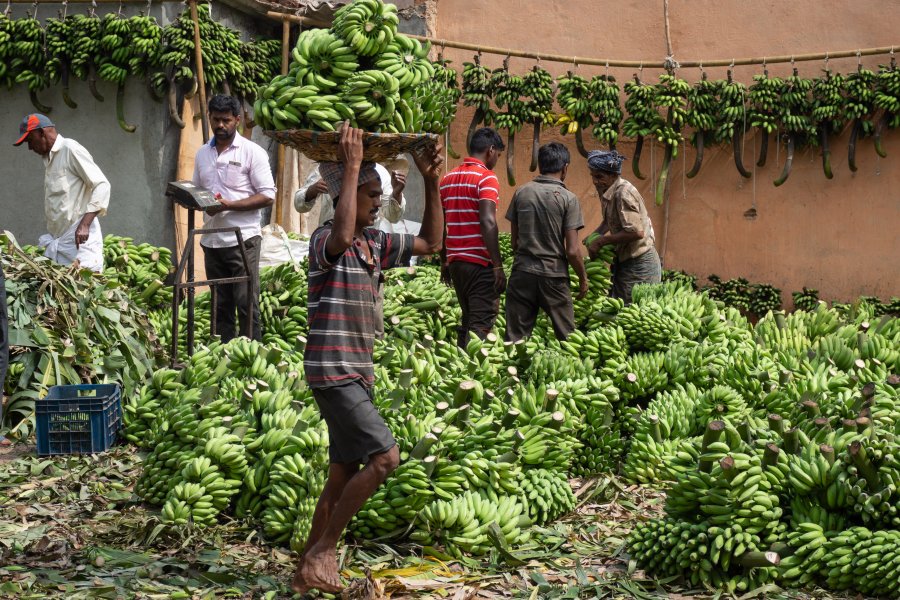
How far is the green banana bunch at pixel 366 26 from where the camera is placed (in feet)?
14.8

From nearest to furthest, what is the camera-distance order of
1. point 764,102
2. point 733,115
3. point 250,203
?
point 250,203
point 764,102
point 733,115

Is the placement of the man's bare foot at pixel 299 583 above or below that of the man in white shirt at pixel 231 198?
below

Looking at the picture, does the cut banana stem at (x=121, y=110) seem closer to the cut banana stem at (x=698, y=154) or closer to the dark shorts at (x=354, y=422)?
the cut banana stem at (x=698, y=154)

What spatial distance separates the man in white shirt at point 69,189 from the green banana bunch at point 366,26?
143 inches

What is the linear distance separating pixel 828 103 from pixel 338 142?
790 cm

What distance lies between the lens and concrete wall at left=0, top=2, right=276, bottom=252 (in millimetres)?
10156

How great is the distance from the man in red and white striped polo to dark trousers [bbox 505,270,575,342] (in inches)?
4.1

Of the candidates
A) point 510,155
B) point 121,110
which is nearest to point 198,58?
point 121,110

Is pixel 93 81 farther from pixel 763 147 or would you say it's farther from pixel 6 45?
pixel 763 147

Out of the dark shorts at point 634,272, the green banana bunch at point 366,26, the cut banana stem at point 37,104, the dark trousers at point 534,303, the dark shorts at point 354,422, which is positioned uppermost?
the cut banana stem at point 37,104

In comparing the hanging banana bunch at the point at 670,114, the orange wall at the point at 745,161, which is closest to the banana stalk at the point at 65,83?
the orange wall at the point at 745,161

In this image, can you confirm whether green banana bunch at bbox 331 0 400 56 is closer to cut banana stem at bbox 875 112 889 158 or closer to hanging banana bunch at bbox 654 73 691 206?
hanging banana bunch at bbox 654 73 691 206

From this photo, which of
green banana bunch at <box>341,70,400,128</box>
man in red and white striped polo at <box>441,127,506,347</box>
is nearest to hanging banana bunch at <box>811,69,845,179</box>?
man in red and white striped polo at <box>441,127,506,347</box>

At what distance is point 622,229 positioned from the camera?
7.81 meters
